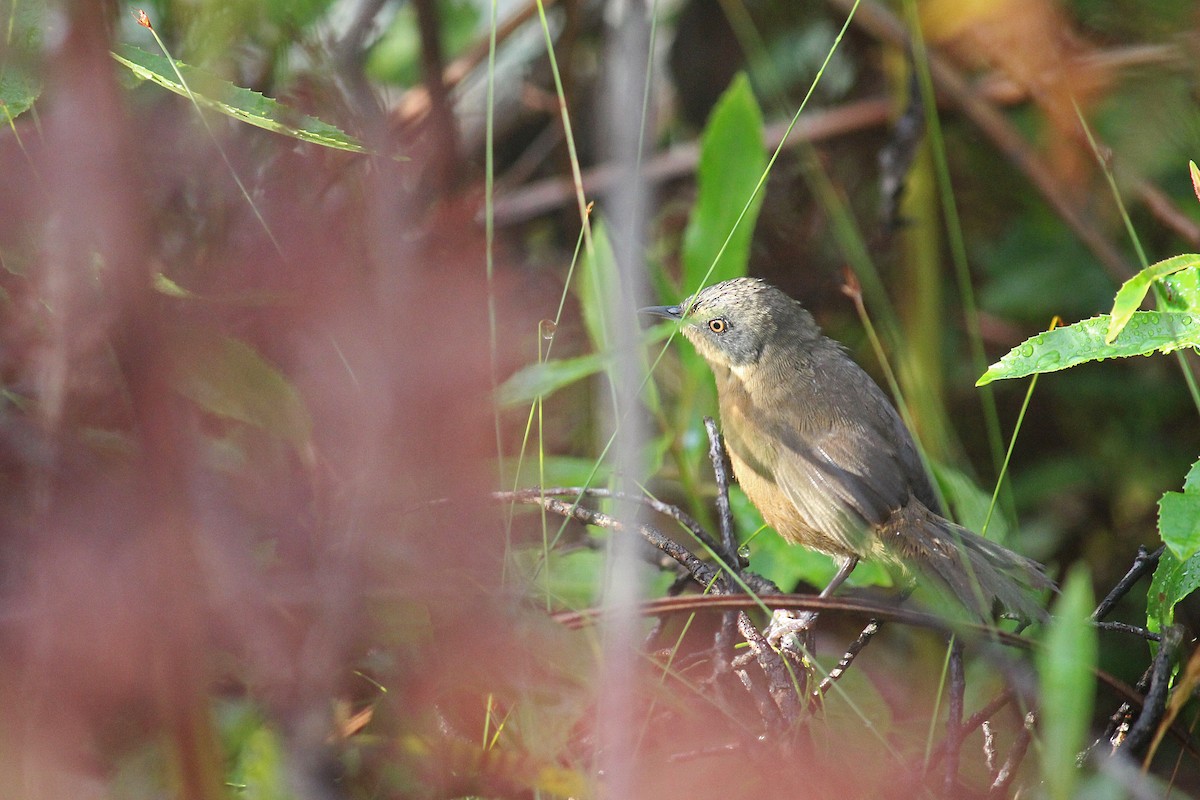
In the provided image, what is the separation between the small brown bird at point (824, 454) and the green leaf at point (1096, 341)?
39 centimetres

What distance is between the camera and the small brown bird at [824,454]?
2.06m

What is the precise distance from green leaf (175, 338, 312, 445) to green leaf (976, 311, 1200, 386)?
100cm

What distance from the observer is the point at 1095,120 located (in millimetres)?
3133

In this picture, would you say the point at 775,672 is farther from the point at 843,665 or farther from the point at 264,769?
the point at 264,769

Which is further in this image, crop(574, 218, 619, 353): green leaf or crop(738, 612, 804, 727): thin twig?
crop(574, 218, 619, 353): green leaf

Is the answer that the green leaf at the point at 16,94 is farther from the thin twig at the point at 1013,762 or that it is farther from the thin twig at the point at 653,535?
the thin twig at the point at 1013,762

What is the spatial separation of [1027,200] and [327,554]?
2.78 m

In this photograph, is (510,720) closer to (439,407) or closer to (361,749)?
(361,749)

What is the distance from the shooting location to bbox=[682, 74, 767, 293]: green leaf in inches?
107

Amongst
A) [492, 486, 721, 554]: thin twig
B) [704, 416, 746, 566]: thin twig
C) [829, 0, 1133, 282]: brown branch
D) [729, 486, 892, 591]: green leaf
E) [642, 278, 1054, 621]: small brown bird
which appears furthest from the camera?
[829, 0, 1133, 282]: brown branch

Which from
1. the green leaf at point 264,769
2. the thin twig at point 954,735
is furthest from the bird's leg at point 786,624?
the green leaf at point 264,769

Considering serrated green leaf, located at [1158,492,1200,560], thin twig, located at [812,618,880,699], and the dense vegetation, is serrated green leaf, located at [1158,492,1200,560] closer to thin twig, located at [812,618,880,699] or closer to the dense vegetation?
the dense vegetation

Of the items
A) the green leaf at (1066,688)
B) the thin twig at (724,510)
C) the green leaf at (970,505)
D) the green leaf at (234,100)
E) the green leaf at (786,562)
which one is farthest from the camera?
the green leaf at (786,562)

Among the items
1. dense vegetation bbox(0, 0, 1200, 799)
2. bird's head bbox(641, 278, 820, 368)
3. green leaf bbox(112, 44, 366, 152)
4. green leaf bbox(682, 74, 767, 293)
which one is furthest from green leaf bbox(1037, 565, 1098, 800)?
green leaf bbox(682, 74, 767, 293)
